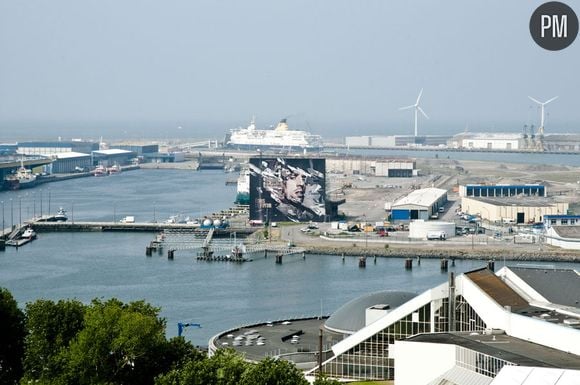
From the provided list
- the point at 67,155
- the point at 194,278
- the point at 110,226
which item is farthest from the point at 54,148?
the point at 194,278

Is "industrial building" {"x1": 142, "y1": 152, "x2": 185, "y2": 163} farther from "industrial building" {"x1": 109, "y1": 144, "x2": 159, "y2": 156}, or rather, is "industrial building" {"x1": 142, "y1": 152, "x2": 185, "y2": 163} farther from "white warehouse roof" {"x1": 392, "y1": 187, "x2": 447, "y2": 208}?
"white warehouse roof" {"x1": 392, "y1": 187, "x2": 447, "y2": 208}

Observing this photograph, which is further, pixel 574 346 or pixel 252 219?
pixel 252 219

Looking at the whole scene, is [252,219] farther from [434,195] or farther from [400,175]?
[400,175]

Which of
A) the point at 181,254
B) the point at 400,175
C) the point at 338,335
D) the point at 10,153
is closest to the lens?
the point at 338,335

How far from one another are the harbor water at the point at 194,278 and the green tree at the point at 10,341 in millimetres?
3299

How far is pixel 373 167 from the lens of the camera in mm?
43906

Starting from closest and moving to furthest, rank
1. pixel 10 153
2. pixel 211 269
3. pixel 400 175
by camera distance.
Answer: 1. pixel 211 269
2. pixel 400 175
3. pixel 10 153

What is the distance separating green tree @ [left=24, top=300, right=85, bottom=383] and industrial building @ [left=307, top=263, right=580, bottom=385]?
5.66 feet

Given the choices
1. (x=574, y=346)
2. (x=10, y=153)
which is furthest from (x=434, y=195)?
(x=10, y=153)

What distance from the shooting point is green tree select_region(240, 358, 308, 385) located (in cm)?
799

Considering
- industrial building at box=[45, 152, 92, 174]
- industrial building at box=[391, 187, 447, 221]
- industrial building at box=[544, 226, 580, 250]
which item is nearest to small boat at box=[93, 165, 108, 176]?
industrial building at box=[45, 152, 92, 174]

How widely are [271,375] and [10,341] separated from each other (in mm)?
3242

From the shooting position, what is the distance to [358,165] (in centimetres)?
4528

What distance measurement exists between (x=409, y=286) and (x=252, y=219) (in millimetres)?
8400
